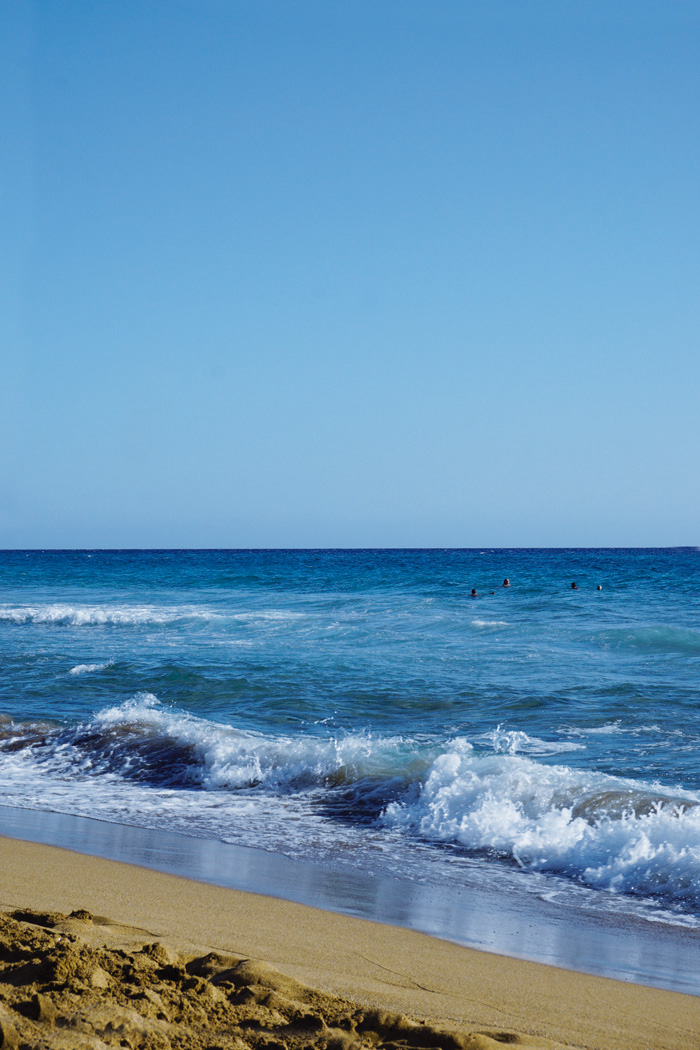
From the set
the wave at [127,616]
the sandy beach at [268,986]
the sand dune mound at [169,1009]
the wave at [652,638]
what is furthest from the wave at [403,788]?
the wave at [127,616]

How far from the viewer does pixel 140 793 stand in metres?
7.60

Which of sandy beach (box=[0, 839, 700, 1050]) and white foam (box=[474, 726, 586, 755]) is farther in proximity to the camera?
white foam (box=[474, 726, 586, 755])

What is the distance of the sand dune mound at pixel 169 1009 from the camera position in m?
2.66

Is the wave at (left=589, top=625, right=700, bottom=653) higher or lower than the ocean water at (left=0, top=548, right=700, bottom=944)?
higher

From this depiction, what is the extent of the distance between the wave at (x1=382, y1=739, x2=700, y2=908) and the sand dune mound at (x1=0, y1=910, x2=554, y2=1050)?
9.39ft

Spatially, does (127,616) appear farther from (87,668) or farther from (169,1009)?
(169,1009)

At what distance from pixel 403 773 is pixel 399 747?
0.74 m

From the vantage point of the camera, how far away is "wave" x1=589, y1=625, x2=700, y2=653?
15711 millimetres

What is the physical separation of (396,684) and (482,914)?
7321 mm

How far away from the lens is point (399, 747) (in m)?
8.51

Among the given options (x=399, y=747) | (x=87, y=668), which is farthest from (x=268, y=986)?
(x=87, y=668)

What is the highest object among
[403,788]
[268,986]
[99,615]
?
Result: [268,986]

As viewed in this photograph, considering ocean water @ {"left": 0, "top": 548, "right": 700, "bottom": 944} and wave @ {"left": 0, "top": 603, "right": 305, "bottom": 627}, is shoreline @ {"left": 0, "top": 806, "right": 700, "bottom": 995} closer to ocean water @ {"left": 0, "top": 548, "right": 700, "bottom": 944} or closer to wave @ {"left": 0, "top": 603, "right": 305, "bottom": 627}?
ocean water @ {"left": 0, "top": 548, "right": 700, "bottom": 944}

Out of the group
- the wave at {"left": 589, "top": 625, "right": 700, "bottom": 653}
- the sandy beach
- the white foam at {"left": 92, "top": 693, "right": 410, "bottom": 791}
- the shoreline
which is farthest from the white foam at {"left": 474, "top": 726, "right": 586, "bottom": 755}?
the wave at {"left": 589, "top": 625, "right": 700, "bottom": 653}
